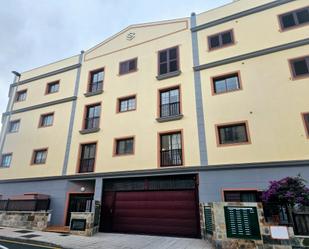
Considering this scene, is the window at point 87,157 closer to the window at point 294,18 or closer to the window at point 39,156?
the window at point 39,156

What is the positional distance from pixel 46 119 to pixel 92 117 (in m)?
→ 5.47

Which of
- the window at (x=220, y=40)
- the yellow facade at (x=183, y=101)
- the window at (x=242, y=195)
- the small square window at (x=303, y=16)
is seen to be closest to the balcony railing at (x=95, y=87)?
the yellow facade at (x=183, y=101)

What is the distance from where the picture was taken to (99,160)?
1520cm

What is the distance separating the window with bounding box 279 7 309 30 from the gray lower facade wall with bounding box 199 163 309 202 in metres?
8.95

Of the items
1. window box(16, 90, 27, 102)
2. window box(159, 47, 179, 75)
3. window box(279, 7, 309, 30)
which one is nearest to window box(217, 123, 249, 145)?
window box(159, 47, 179, 75)

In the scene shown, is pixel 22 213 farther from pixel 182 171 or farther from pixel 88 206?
pixel 182 171

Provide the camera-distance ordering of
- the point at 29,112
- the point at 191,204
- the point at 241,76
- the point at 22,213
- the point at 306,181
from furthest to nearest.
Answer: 1. the point at 29,112
2. the point at 22,213
3. the point at 241,76
4. the point at 191,204
5. the point at 306,181

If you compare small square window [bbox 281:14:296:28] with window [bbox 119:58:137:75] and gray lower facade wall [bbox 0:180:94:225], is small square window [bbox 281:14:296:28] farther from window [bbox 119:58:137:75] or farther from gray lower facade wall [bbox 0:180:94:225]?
gray lower facade wall [bbox 0:180:94:225]

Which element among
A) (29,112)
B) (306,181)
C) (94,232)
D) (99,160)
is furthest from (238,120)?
(29,112)

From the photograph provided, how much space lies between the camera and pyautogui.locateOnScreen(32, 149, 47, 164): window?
58.3 feet

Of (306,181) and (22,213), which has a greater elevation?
(306,181)

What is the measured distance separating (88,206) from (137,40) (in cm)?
1416

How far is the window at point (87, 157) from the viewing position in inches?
619

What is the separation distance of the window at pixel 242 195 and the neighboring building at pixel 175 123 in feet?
0.17
